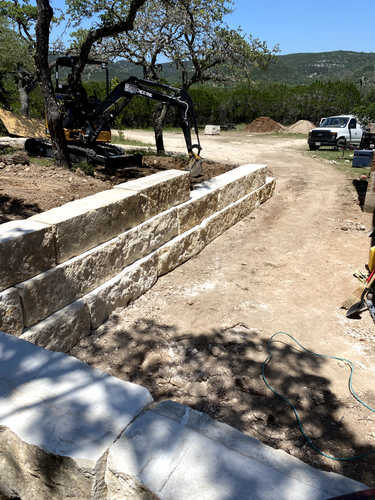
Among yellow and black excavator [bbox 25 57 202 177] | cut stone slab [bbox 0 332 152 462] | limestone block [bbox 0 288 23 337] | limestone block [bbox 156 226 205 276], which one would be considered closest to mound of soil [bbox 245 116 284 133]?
yellow and black excavator [bbox 25 57 202 177]

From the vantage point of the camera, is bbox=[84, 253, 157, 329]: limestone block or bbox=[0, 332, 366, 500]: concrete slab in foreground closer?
bbox=[0, 332, 366, 500]: concrete slab in foreground

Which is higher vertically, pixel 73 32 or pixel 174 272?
pixel 73 32

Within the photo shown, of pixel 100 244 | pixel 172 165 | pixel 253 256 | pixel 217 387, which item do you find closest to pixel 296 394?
pixel 217 387

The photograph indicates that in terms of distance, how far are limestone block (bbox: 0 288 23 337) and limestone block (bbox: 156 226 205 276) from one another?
2170 millimetres

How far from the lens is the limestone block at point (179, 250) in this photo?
16.6 feet

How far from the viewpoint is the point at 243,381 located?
3.26 meters

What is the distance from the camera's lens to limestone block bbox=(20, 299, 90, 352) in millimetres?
3194

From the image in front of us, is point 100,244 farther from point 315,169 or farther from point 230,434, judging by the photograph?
point 315,169

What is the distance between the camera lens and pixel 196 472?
5.34 feet

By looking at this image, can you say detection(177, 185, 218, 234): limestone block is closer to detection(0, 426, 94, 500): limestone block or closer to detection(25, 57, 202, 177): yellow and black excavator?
detection(25, 57, 202, 177): yellow and black excavator

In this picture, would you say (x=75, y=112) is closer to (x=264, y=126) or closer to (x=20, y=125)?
(x=20, y=125)

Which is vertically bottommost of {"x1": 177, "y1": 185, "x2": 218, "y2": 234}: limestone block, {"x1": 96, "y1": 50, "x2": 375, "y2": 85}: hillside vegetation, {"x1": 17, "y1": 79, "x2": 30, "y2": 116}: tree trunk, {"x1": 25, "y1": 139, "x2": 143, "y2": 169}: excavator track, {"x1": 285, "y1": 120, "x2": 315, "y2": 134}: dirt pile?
{"x1": 177, "y1": 185, "x2": 218, "y2": 234}: limestone block

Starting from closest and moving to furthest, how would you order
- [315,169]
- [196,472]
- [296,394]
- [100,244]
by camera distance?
[196,472], [296,394], [100,244], [315,169]

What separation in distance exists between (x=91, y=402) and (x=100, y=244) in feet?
7.38
